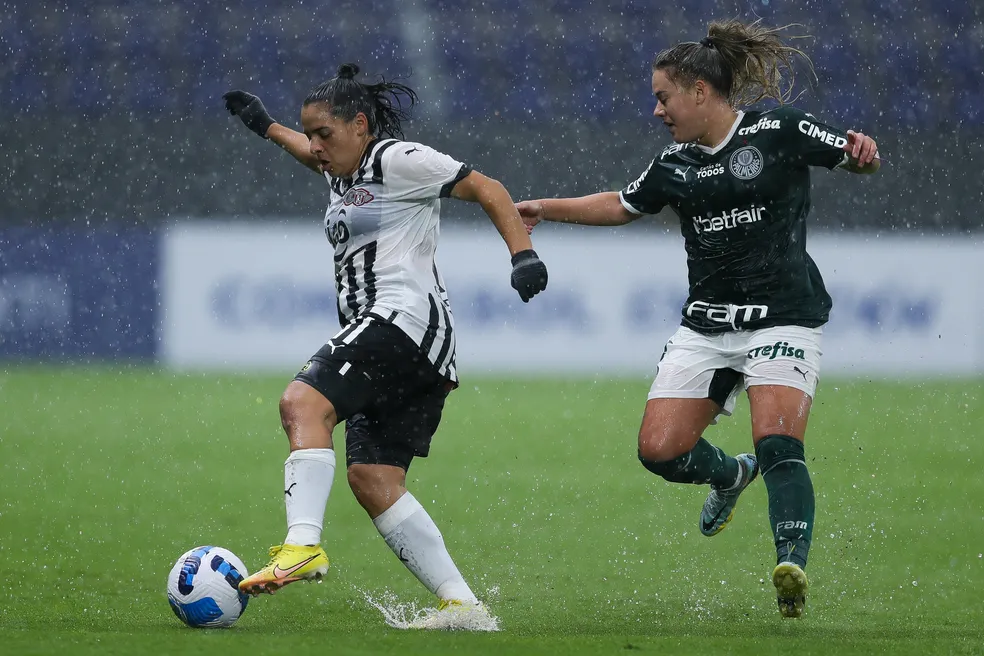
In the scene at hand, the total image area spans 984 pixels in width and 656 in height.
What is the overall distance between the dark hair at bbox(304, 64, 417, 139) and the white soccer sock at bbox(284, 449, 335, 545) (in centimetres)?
113

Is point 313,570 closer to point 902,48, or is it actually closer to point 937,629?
point 937,629

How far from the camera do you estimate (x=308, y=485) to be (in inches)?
154

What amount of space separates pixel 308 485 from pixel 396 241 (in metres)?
0.87

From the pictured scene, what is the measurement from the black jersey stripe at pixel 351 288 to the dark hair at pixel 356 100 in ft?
1.53

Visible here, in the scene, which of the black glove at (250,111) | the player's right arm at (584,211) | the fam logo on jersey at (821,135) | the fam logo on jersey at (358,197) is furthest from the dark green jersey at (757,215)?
the black glove at (250,111)

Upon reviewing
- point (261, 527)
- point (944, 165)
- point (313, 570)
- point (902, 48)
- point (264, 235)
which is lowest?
point (261, 527)

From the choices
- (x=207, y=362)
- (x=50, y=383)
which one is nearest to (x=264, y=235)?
(x=207, y=362)

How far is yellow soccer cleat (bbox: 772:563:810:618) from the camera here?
3.95 metres

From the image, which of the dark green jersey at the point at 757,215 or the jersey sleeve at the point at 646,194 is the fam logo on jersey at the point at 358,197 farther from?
the dark green jersey at the point at 757,215

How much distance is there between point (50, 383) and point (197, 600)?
8.82m

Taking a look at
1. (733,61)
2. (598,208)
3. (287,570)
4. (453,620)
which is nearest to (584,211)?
(598,208)

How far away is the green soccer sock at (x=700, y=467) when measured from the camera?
4770mm

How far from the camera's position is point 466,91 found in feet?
52.4

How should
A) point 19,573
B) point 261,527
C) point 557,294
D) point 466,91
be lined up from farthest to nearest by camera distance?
point 466,91
point 557,294
point 261,527
point 19,573
